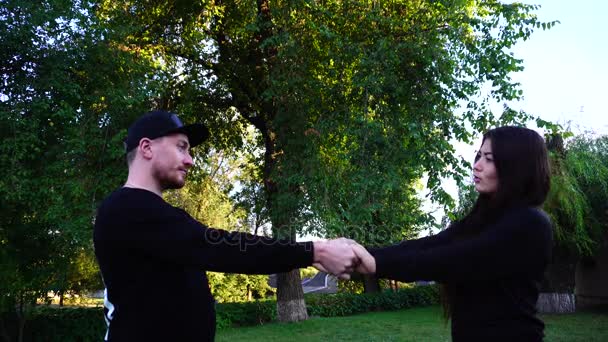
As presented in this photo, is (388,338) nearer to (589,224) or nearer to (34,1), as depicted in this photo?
(589,224)

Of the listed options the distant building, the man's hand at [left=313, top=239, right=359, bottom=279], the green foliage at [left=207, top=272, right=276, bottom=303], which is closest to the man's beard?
the man's hand at [left=313, top=239, right=359, bottom=279]

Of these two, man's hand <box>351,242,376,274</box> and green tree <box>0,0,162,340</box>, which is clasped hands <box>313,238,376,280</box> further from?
green tree <box>0,0,162,340</box>

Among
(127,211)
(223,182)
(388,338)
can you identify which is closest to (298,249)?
(127,211)

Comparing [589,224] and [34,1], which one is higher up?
[34,1]

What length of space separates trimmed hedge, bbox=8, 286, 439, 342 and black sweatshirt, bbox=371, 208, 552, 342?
53.0ft

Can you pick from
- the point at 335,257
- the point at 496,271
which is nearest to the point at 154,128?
the point at 335,257

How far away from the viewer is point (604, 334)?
1781 centimetres

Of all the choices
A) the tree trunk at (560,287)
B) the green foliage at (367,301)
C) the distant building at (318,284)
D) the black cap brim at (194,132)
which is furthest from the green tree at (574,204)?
the distant building at (318,284)

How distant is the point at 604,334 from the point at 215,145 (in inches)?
625

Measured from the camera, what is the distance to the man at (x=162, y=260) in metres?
2.93

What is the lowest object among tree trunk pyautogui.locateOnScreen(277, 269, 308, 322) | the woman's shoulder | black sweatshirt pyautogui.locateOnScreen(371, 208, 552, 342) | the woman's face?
tree trunk pyautogui.locateOnScreen(277, 269, 308, 322)

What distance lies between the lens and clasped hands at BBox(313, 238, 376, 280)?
10.9ft

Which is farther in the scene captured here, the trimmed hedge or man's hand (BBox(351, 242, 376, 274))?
the trimmed hedge

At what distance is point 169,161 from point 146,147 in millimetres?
157
